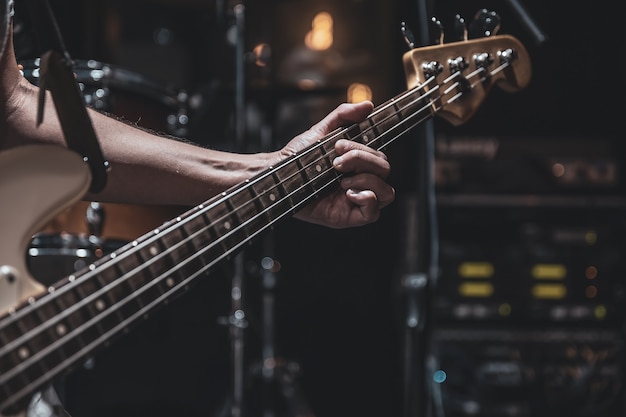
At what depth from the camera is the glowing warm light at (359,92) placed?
351 centimetres

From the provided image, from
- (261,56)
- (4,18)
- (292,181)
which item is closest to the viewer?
(4,18)

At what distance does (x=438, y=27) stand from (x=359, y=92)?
211 centimetres

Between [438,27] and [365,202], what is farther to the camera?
[438,27]

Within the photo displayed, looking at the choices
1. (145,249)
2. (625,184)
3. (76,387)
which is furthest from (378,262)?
(145,249)

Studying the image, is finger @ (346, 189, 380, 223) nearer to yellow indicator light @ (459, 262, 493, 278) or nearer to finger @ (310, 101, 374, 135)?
finger @ (310, 101, 374, 135)

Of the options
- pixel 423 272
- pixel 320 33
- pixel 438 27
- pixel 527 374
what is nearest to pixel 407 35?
pixel 438 27

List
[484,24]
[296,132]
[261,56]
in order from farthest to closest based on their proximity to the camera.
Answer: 1. [296,132]
2. [261,56]
3. [484,24]

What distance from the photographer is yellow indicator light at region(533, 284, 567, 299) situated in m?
2.70

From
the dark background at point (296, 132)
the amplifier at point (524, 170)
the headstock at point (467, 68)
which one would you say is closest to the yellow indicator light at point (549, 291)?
the amplifier at point (524, 170)

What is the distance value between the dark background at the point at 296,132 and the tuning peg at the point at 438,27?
5.13 ft

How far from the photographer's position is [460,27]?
146 cm

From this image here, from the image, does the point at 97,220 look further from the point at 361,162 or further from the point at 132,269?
the point at 132,269

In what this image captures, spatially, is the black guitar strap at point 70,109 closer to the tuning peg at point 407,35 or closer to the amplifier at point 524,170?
the tuning peg at point 407,35

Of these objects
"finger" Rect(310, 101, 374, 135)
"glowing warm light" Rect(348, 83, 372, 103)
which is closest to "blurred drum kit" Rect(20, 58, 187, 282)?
"finger" Rect(310, 101, 374, 135)
